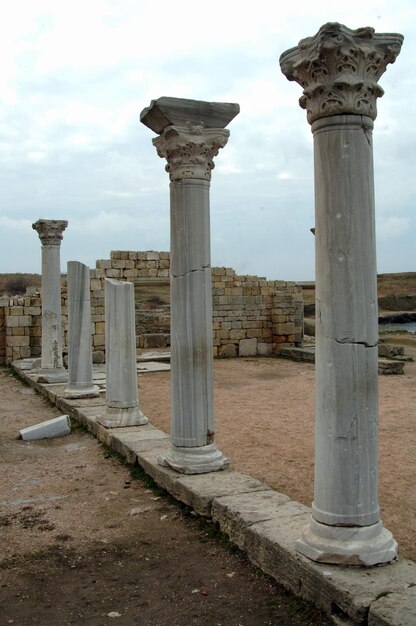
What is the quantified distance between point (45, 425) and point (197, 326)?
150 inches

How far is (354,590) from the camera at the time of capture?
3379 mm

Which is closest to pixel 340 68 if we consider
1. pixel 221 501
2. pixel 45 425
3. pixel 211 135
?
pixel 211 135

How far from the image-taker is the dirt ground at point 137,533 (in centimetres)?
382

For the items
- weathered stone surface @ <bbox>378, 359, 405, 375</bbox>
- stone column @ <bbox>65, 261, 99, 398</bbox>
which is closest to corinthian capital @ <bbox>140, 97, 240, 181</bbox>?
stone column @ <bbox>65, 261, 99, 398</bbox>

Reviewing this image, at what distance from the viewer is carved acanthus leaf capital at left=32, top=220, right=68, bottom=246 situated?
46.4 feet

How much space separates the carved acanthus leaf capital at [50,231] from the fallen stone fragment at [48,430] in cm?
630

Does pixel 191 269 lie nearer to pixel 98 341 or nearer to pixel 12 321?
pixel 98 341

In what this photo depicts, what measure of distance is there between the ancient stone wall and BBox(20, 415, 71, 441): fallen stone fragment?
30.1 ft

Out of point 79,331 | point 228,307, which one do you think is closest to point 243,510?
point 79,331

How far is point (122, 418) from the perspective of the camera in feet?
27.3

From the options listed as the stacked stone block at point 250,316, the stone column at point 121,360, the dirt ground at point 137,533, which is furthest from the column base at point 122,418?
the stacked stone block at point 250,316

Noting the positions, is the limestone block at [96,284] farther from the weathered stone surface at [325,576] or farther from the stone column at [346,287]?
the stone column at [346,287]

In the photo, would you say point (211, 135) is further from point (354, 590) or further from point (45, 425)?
point (45, 425)

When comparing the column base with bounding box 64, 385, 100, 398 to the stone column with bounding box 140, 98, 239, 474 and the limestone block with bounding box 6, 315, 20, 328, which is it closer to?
the stone column with bounding box 140, 98, 239, 474
